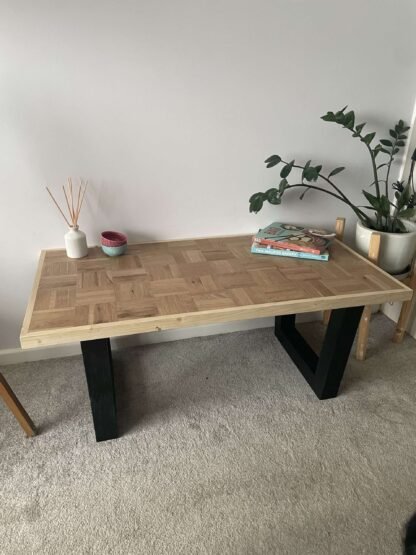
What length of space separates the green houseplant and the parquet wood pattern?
9.0 inches

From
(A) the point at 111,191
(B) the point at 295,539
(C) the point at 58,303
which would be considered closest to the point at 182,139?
(A) the point at 111,191

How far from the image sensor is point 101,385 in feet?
4.66

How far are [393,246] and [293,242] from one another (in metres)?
0.48

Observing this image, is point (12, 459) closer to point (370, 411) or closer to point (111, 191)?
point (111, 191)

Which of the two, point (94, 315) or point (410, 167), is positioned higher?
point (410, 167)

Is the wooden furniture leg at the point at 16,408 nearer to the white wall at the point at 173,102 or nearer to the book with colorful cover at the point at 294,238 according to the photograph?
the white wall at the point at 173,102

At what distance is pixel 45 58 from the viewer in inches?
57.7

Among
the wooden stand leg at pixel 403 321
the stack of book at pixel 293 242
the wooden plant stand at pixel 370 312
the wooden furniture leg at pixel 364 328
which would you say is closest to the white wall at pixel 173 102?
the stack of book at pixel 293 242

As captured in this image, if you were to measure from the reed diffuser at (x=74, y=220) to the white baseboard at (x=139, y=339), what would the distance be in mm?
554

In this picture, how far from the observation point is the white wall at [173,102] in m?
1.49

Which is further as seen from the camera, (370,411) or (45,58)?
(370,411)

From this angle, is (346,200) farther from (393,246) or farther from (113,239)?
(113,239)

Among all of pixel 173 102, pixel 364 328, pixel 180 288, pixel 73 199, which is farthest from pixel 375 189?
pixel 73 199

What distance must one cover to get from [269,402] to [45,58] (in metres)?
1.60
